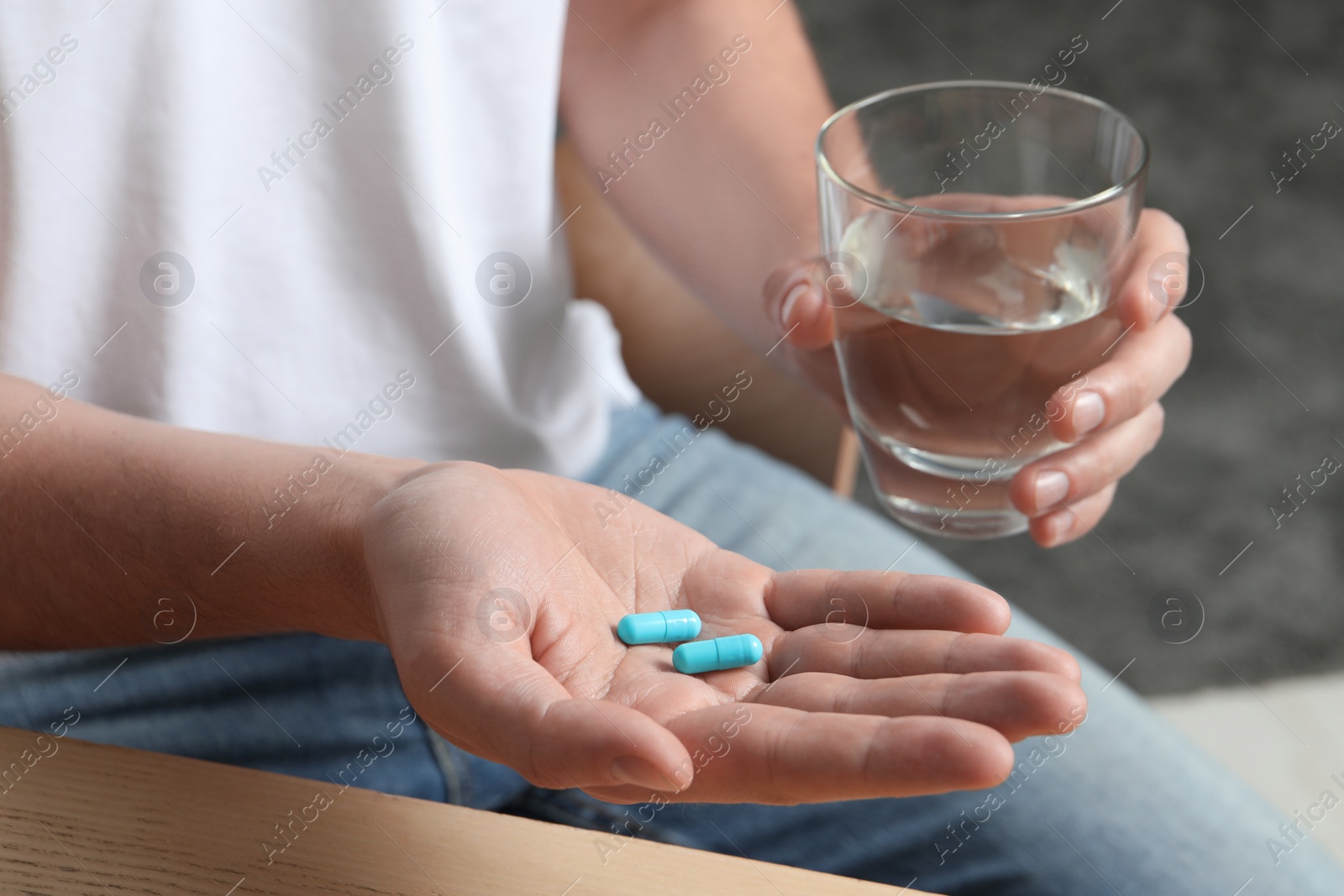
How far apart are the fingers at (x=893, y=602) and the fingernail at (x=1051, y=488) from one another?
182 mm

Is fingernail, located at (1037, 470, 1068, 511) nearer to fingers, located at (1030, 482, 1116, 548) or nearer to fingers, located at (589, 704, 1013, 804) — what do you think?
→ fingers, located at (1030, 482, 1116, 548)

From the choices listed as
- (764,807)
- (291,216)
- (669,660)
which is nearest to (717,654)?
(669,660)

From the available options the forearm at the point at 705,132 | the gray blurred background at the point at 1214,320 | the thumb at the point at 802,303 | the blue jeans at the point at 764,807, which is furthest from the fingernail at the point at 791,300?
the gray blurred background at the point at 1214,320

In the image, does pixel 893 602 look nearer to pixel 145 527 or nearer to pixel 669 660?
pixel 669 660

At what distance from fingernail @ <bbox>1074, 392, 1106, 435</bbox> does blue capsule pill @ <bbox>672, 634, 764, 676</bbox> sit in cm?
27

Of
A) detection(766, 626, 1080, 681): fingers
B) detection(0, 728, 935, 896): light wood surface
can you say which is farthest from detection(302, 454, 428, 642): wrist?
detection(766, 626, 1080, 681): fingers

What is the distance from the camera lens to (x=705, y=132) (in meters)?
1.05

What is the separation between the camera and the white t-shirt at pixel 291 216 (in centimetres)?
82

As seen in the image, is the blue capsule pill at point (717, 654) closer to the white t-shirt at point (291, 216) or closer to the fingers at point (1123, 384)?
the fingers at point (1123, 384)

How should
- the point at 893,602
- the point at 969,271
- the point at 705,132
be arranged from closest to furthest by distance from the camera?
the point at 893,602
the point at 969,271
the point at 705,132

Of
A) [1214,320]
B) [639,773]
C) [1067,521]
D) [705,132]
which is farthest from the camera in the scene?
[1214,320]

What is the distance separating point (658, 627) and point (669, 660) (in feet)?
0.07

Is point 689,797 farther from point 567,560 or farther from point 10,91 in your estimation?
point 10,91

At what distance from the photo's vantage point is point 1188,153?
255 cm
